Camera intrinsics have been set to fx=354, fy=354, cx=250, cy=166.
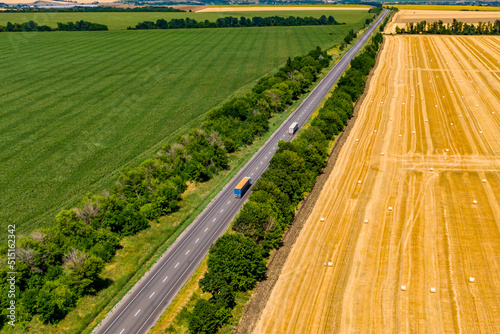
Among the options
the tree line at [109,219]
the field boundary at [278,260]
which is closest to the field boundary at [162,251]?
the tree line at [109,219]

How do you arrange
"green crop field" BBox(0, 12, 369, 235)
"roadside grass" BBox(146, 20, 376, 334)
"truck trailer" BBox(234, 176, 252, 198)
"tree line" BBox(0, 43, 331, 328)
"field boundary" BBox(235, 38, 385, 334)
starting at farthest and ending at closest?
1. "green crop field" BBox(0, 12, 369, 235)
2. "truck trailer" BBox(234, 176, 252, 198)
3. "tree line" BBox(0, 43, 331, 328)
4. "field boundary" BBox(235, 38, 385, 334)
5. "roadside grass" BBox(146, 20, 376, 334)

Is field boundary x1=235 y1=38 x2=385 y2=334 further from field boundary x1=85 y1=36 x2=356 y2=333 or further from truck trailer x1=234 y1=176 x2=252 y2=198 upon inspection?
field boundary x1=85 y1=36 x2=356 y2=333

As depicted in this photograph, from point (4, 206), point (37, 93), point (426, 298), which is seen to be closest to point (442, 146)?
point (426, 298)

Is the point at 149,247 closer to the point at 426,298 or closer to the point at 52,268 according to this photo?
the point at 52,268

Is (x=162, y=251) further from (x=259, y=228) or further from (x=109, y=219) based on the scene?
(x=259, y=228)

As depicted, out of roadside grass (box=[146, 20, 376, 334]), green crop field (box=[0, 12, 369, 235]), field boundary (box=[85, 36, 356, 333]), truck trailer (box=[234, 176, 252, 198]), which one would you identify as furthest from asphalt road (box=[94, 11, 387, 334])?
green crop field (box=[0, 12, 369, 235])
